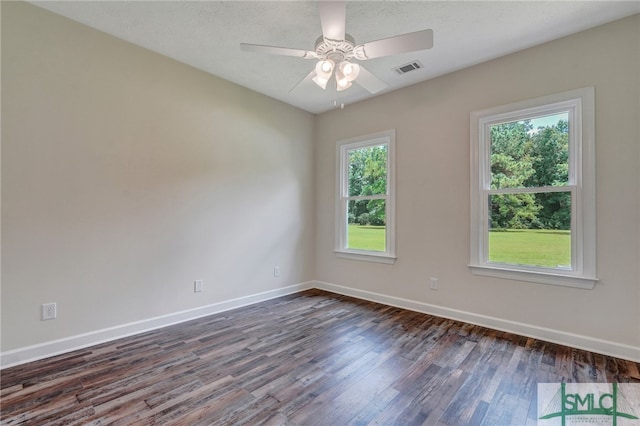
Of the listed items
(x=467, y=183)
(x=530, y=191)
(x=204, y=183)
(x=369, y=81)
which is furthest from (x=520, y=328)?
(x=204, y=183)

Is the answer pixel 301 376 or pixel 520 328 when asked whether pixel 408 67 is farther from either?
pixel 301 376

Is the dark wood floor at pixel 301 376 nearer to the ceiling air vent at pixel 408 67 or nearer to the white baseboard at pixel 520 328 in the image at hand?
the white baseboard at pixel 520 328

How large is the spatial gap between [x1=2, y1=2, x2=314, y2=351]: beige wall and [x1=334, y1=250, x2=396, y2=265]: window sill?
1124mm

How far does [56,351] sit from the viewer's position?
2359 mm

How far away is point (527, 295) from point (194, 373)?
3.08 metres

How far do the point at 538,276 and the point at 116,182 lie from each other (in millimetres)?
4114

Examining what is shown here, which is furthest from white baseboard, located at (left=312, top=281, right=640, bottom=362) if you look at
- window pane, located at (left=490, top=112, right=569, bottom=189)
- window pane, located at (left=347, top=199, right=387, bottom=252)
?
window pane, located at (left=490, top=112, right=569, bottom=189)

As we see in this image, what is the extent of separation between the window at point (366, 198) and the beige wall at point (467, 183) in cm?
13

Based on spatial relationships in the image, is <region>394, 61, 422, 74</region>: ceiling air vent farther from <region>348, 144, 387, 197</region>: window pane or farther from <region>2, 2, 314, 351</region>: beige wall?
<region>2, 2, 314, 351</region>: beige wall

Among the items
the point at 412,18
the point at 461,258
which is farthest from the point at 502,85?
the point at 461,258

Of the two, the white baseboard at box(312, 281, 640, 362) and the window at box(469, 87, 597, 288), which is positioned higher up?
the window at box(469, 87, 597, 288)

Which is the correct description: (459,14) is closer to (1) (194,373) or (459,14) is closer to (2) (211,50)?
(2) (211,50)

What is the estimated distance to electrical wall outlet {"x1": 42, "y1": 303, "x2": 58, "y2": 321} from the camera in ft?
7.63

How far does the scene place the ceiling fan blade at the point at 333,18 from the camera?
1674 millimetres
